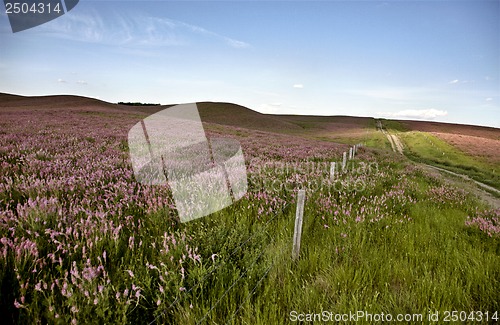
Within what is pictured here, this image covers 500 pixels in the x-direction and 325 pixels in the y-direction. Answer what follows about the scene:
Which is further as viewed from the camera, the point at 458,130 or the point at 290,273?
the point at 458,130

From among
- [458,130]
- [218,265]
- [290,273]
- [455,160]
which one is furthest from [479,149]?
[458,130]

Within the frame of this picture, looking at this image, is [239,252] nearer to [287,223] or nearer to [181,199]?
[287,223]

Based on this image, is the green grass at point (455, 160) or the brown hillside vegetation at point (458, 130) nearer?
the green grass at point (455, 160)

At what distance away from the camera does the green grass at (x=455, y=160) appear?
915 inches

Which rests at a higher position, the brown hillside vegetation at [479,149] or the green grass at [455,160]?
the brown hillside vegetation at [479,149]

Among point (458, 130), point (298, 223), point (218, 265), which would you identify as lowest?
point (458, 130)

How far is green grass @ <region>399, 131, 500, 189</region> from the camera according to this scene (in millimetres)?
23233

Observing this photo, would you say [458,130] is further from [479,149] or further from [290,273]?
[290,273]

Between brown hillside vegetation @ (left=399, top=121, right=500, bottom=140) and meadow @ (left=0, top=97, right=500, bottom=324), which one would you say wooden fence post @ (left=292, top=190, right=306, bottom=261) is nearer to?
meadow @ (left=0, top=97, right=500, bottom=324)

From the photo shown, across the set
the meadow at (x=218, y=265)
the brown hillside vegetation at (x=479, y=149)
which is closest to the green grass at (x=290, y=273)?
the meadow at (x=218, y=265)

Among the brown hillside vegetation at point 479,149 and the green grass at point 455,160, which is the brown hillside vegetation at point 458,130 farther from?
the green grass at point 455,160

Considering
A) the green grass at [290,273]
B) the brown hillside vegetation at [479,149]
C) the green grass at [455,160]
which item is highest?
the green grass at [290,273]

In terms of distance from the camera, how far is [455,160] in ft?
105

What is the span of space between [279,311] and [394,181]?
9.51 m
